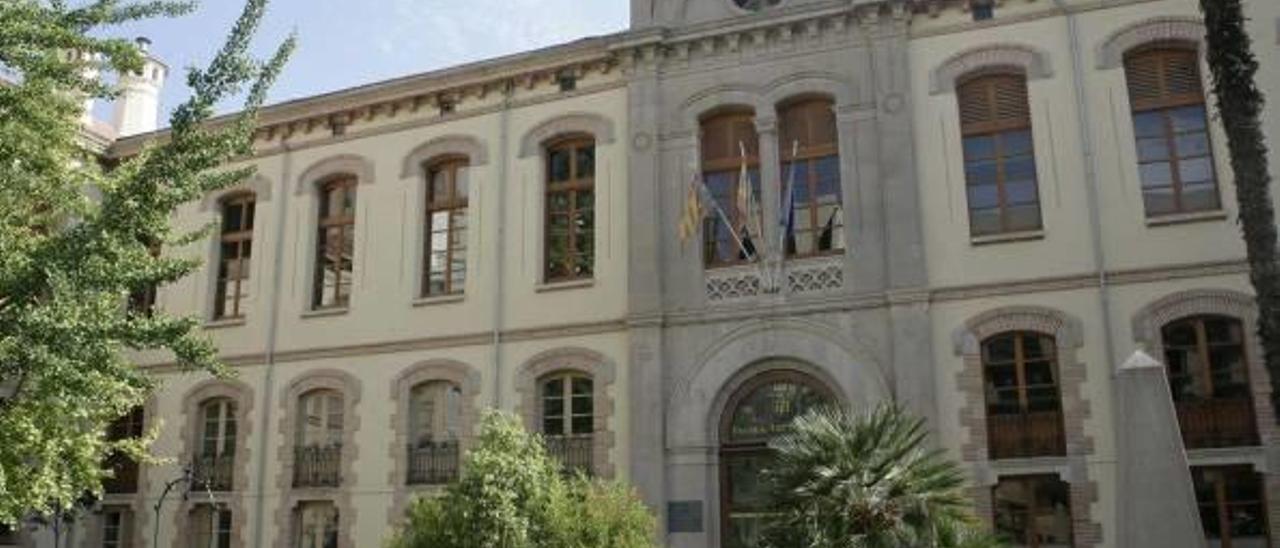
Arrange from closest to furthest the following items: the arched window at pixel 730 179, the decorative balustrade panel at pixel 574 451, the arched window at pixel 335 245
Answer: the arched window at pixel 730 179 → the decorative balustrade panel at pixel 574 451 → the arched window at pixel 335 245

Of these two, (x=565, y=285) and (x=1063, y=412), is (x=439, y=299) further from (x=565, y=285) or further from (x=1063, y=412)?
(x=1063, y=412)

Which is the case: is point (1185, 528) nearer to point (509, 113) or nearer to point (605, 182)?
point (605, 182)

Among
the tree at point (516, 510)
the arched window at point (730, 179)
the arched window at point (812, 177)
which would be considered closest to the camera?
the tree at point (516, 510)

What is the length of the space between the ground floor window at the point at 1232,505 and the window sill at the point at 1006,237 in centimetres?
397

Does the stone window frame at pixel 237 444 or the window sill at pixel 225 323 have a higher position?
the window sill at pixel 225 323

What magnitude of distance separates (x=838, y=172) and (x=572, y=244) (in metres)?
4.91

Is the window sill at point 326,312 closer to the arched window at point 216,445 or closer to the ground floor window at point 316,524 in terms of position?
the arched window at point 216,445

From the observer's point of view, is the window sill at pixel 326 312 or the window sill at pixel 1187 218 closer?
the window sill at pixel 1187 218

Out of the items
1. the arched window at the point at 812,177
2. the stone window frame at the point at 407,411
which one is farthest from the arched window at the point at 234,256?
the arched window at the point at 812,177

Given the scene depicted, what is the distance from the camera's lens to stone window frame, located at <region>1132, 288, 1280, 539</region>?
1592 cm

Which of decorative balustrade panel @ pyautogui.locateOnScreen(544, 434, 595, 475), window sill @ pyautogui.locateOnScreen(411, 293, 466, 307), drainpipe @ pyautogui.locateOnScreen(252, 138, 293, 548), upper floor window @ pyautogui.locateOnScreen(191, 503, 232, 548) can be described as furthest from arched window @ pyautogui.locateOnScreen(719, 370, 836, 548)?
upper floor window @ pyautogui.locateOnScreen(191, 503, 232, 548)

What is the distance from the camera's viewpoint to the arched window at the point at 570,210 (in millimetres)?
21000

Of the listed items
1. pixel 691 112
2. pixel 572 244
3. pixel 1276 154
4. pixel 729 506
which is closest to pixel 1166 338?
pixel 1276 154

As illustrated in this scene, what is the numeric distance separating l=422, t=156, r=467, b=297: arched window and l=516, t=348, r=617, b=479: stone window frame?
2352mm
